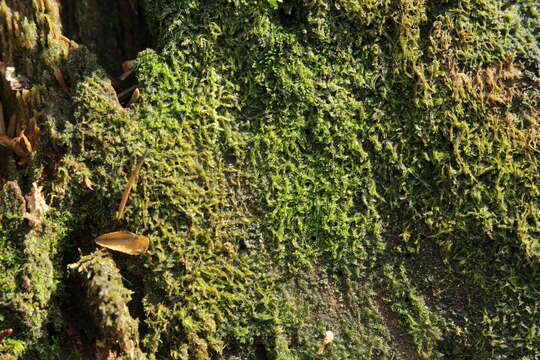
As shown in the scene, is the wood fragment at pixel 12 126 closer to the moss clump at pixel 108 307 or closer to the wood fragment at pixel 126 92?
the wood fragment at pixel 126 92

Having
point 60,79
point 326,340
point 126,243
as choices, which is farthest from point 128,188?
point 326,340

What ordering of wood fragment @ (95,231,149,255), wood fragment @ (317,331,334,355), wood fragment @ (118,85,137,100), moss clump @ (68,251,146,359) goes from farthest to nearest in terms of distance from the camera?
wood fragment @ (118,85,137,100)
wood fragment @ (317,331,334,355)
wood fragment @ (95,231,149,255)
moss clump @ (68,251,146,359)

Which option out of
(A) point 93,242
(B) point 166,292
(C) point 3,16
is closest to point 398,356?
(B) point 166,292

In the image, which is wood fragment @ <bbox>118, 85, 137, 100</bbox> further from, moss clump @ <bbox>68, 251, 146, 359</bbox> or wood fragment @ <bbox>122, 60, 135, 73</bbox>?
moss clump @ <bbox>68, 251, 146, 359</bbox>

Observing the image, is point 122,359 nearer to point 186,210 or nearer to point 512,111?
point 186,210

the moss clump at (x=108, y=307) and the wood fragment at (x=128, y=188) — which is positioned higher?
the wood fragment at (x=128, y=188)

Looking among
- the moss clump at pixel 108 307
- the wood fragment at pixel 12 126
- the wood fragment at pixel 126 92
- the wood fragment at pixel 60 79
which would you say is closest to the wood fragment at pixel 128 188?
the moss clump at pixel 108 307

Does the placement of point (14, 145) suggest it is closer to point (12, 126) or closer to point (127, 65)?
point (12, 126)

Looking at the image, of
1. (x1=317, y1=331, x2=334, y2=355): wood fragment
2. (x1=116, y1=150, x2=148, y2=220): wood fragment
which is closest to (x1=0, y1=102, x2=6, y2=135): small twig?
(x1=116, y1=150, x2=148, y2=220): wood fragment

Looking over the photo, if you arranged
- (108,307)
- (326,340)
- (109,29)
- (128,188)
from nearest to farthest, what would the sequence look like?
(108,307)
(128,188)
(326,340)
(109,29)
